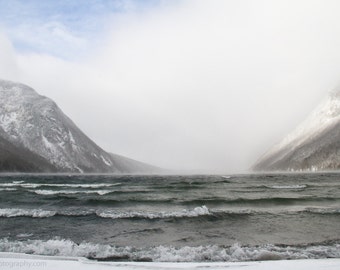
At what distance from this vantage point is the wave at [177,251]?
17188mm

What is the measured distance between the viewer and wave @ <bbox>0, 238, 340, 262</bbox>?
17188mm

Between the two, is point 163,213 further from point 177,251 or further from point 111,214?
point 177,251

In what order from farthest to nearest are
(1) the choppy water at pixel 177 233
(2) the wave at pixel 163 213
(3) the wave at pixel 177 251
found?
(2) the wave at pixel 163 213 < (1) the choppy water at pixel 177 233 < (3) the wave at pixel 177 251

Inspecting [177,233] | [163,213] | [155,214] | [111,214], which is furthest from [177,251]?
[111,214]

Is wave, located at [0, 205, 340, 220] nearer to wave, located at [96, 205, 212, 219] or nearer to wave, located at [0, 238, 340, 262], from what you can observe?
wave, located at [96, 205, 212, 219]

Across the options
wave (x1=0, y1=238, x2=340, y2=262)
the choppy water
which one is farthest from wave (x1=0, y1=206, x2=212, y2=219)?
wave (x1=0, y1=238, x2=340, y2=262)

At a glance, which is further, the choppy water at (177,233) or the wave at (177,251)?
the choppy water at (177,233)

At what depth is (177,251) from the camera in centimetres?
1844

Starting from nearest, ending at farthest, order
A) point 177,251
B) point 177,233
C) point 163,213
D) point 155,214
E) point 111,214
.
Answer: point 177,251, point 177,233, point 155,214, point 111,214, point 163,213

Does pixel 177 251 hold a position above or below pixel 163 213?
above

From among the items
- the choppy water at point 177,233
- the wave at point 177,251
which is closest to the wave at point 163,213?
the choppy water at point 177,233

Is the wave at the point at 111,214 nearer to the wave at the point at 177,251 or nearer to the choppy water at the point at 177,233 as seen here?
the choppy water at the point at 177,233

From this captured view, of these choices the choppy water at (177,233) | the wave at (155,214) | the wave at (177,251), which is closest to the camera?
the wave at (177,251)

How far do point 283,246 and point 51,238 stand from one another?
13323 millimetres
